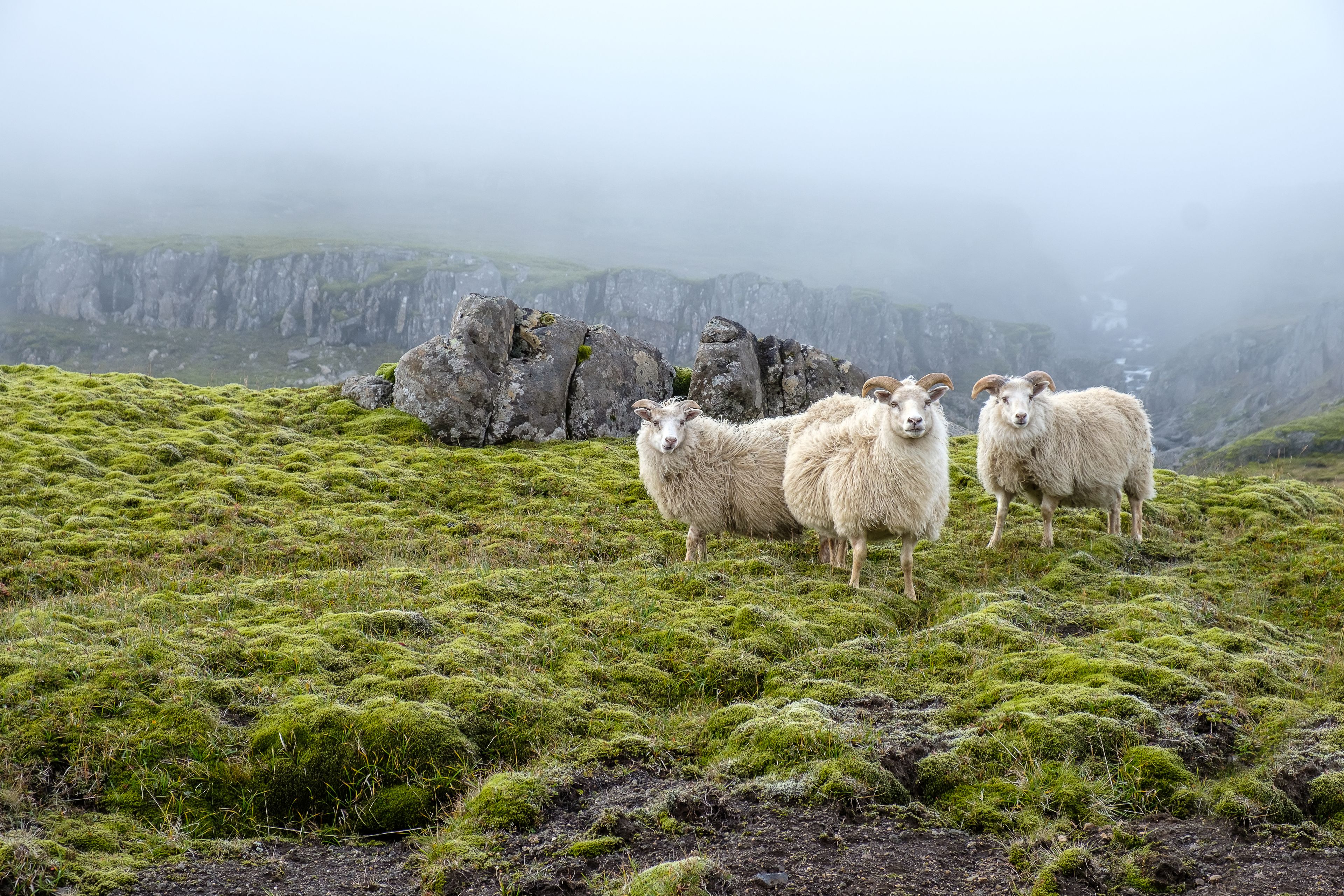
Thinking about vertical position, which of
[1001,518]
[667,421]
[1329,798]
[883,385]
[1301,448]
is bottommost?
[1301,448]

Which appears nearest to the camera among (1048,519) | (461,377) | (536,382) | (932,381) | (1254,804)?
(1254,804)

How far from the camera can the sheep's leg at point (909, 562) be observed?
1316cm

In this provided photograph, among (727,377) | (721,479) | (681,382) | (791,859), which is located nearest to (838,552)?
(721,479)

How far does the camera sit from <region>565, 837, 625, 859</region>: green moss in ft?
20.3

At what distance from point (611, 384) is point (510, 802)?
2181cm

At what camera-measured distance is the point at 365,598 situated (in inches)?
470

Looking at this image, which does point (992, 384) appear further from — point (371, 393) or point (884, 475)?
point (371, 393)

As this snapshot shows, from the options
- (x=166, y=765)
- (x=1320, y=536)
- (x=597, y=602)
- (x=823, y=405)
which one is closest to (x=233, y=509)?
(x=597, y=602)

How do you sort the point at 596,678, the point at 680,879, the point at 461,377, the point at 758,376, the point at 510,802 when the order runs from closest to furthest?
1. the point at 680,879
2. the point at 510,802
3. the point at 596,678
4. the point at 461,377
5. the point at 758,376

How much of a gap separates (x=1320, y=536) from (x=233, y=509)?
22347mm

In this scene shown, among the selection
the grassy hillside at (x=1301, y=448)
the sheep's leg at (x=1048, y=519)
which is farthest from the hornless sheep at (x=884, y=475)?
the grassy hillside at (x=1301, y=448)

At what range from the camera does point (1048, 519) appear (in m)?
16.7

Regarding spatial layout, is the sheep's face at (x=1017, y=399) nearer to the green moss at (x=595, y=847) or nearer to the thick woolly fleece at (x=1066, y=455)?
the thick woolly fleece at (x=1066, y=455)

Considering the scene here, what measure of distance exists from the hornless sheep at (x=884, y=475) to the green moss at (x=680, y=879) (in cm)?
809
